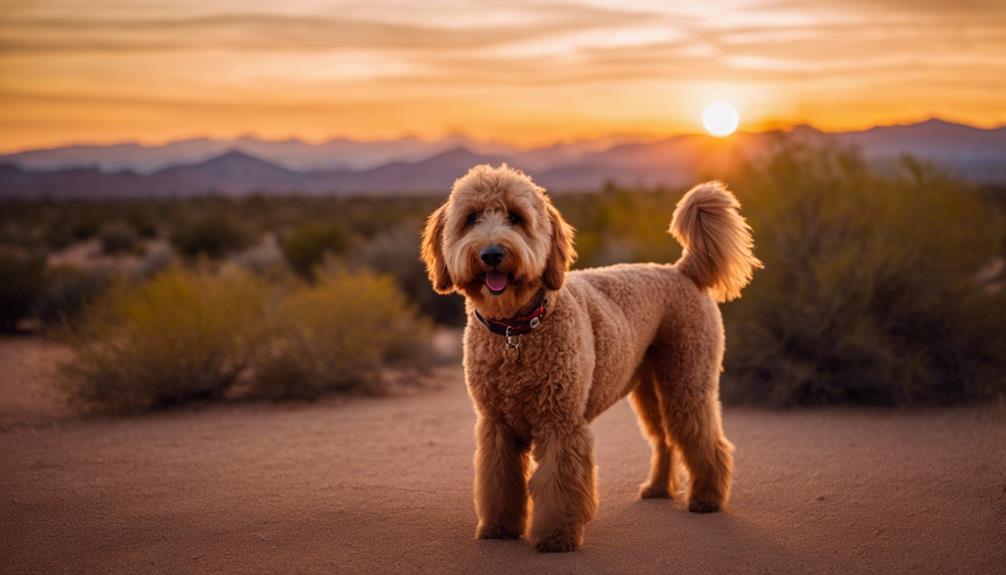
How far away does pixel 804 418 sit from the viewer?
10086mm

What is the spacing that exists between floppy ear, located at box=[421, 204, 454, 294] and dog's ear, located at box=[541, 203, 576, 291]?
0.65 m

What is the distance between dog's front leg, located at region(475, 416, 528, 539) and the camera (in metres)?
5.92

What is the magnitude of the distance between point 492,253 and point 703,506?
2.98 meters

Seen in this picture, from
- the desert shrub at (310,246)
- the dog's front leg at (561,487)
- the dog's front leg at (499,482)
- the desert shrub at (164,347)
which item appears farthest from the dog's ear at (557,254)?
the desert shrub at (310,246)

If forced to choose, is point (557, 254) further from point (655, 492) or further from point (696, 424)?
point (655, 492)

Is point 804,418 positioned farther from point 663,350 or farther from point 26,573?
point 26,573

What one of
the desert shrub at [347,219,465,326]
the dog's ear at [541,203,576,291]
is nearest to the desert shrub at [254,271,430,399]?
the desert shrub at [347,219,465,326]

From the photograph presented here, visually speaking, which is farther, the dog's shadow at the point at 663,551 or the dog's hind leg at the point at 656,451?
the dog's hind leg at the point at 656,451

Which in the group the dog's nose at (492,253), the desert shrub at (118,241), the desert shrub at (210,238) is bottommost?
the desert shrub at (118,241)

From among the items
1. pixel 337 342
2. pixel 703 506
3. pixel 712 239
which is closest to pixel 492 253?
pixel 712 239

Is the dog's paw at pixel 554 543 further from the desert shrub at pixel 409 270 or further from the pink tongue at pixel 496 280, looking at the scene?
the desert shrub at pixel 409 270

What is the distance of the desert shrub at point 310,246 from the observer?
22.5 m

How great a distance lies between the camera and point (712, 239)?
702cm

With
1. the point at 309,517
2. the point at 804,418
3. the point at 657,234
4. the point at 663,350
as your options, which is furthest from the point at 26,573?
the point at 657,234
